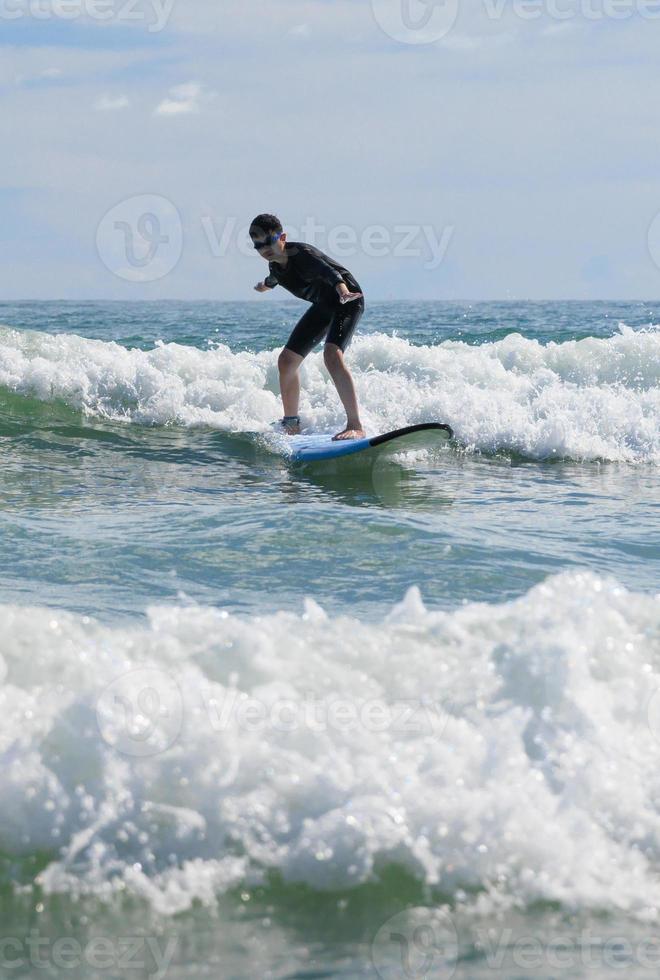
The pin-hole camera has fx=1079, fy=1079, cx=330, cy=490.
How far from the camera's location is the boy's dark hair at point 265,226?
29.2 feet

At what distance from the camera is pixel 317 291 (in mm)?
9297

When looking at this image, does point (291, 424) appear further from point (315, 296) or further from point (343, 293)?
point (343, 293)

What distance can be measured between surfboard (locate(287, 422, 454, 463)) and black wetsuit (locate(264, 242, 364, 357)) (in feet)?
2.77

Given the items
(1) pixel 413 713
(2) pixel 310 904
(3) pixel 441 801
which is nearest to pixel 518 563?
(1) pixel 413 713

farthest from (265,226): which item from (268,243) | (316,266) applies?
(316,266)

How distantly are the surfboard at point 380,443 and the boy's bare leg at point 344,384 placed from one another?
0.14 meters

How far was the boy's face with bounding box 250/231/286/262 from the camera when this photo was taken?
8.91 metres

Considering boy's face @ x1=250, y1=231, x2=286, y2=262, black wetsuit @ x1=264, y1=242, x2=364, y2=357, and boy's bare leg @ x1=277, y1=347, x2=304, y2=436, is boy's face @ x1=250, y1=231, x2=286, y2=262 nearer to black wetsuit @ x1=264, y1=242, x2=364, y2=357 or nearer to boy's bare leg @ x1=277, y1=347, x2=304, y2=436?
black wetsuit @ x1=264, y1=242, x2=364, y2=357

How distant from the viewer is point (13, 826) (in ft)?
11.9

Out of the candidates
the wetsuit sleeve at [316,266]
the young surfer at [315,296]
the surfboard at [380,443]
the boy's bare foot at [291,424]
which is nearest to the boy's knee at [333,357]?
the young surfer at [315,296]

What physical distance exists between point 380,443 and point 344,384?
1.96 feet

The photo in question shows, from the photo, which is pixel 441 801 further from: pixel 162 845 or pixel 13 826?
pixel 13 826

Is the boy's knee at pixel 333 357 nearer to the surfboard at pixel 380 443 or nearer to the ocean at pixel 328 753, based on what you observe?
the surfboard at pixel 380 443

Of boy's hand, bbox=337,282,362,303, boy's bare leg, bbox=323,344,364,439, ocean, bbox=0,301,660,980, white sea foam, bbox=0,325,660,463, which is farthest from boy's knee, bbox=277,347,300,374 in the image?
ocean, bbox=0,301,660,980
